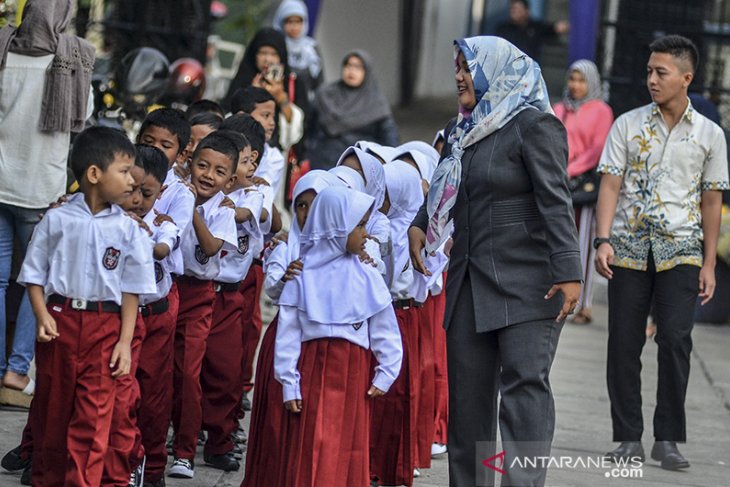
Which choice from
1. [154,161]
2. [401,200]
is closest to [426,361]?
[401,200]

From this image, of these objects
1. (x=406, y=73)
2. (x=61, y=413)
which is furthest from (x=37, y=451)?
(x=406, y=73)

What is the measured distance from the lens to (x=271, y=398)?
18.3ft

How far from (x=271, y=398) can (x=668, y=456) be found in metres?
2.57

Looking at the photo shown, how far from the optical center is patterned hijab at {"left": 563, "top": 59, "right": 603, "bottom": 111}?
1170cm

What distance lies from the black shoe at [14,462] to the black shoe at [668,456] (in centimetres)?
317

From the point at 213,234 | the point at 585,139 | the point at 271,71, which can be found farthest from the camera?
the point at 585,139

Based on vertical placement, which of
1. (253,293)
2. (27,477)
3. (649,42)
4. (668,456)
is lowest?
(668,456)

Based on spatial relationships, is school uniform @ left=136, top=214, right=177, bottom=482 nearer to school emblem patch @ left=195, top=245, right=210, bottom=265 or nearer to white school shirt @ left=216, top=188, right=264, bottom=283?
school emblem patch @ left=195, top=245, right=210, bottom=265

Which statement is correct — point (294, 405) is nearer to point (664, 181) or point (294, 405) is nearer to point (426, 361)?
point (426, 361)

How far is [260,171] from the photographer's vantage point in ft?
24.6

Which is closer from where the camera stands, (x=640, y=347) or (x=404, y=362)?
(x=404, y=362)

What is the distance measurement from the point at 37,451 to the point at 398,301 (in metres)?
1.94

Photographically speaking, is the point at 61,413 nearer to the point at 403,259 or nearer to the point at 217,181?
the point at 217,181

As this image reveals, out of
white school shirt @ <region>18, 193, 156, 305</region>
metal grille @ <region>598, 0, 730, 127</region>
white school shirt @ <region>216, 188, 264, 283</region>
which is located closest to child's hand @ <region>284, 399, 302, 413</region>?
white school shirt @ <region>18, 193, 156, 305</region>
